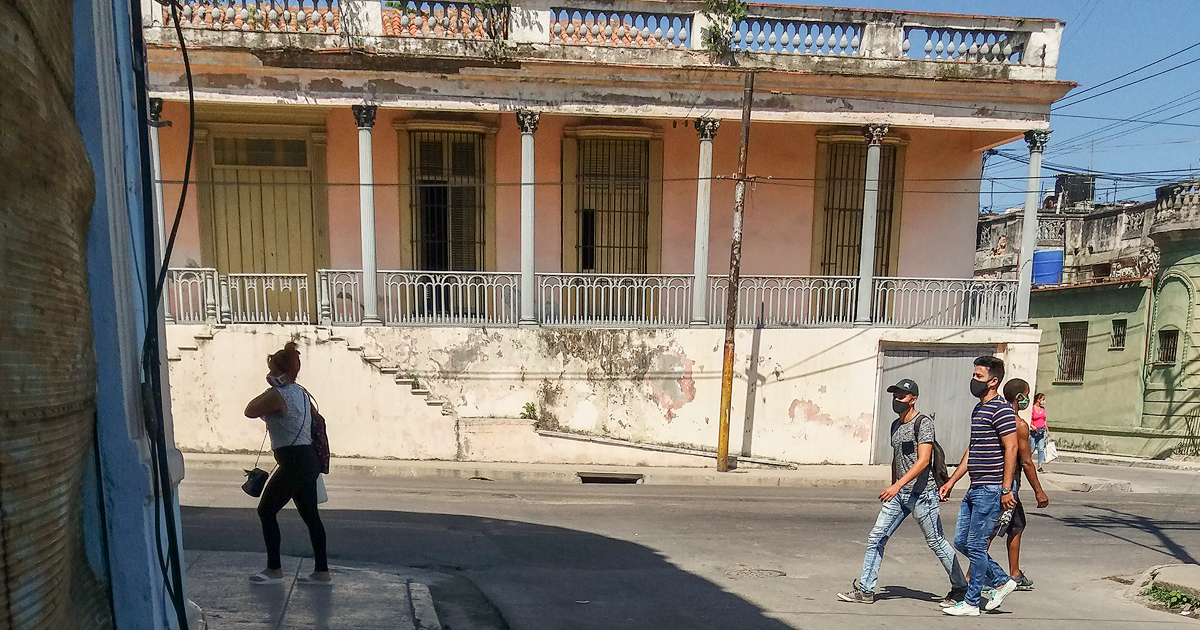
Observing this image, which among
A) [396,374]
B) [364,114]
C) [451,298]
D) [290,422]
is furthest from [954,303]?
[290,422]

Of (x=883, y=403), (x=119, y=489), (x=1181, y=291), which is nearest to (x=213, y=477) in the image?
(x=119, y=489)

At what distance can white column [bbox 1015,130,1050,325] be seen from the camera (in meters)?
10.5

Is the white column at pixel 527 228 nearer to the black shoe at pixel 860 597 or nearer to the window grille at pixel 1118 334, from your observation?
the black shoe at pixel 860 597

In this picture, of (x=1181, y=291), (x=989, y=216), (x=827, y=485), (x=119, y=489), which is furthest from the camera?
(x=989, y=216)

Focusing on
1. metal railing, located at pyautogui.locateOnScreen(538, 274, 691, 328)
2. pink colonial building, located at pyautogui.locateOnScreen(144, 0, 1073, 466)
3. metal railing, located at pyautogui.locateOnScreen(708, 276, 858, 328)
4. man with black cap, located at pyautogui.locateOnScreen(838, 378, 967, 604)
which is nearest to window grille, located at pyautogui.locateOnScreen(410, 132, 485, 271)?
pink colonial building, located at pyautogui.locateOnScreen(144, 0, 1073, 466)

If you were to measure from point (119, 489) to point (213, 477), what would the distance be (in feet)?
22.1

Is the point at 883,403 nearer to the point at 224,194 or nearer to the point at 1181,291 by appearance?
the point at 1181,291

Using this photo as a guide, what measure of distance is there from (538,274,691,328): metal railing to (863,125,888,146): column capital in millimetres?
3701

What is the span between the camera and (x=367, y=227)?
10.2 m

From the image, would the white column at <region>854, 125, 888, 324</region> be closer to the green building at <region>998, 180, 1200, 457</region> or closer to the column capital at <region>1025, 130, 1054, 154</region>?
the column capital at <region>1025, 130, 1054, 154</region>

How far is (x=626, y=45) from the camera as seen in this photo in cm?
1015

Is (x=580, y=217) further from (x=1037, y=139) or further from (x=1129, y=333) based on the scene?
(x=1129, y=333)

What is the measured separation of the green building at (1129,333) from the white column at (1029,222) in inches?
219

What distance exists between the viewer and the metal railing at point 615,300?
10320 millimetres
